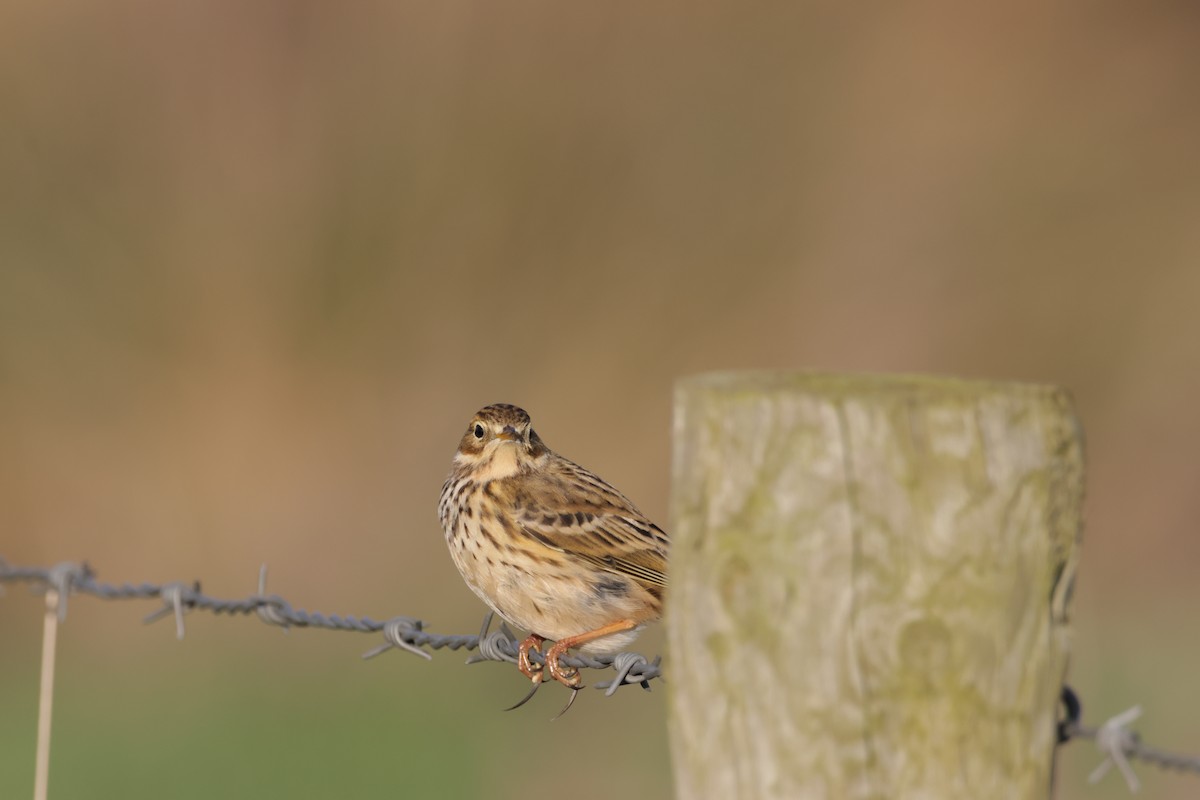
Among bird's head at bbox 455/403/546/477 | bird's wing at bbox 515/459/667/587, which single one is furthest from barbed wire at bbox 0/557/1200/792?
bird's head at bbox 455/403/546/477

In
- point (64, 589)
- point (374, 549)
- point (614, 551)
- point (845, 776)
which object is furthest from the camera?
point (374, 549)

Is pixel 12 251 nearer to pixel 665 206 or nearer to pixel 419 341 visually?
pixel 419 341

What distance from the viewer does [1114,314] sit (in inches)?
584

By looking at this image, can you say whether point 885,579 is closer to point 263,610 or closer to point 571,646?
point 263,610

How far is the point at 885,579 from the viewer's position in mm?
2471

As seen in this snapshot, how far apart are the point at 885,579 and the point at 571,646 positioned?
3666 millimetres

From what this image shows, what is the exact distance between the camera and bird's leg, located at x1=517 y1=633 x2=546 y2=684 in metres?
5.48

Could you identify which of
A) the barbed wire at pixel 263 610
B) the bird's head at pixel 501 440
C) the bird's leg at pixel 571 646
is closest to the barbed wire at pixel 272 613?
the barbed wire at pixel 263 610

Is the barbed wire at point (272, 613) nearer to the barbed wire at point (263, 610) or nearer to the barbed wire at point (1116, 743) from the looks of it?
the barbed wire at point (263, 610)

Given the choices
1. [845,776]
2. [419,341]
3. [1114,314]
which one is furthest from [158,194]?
[845,776]

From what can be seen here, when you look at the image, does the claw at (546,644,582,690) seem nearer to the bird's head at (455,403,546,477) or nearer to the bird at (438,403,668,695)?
the bird at (438,403,668,695)

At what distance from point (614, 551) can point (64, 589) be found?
244cm

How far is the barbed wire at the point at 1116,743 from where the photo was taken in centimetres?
275

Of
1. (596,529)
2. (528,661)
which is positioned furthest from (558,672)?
(596,529)
